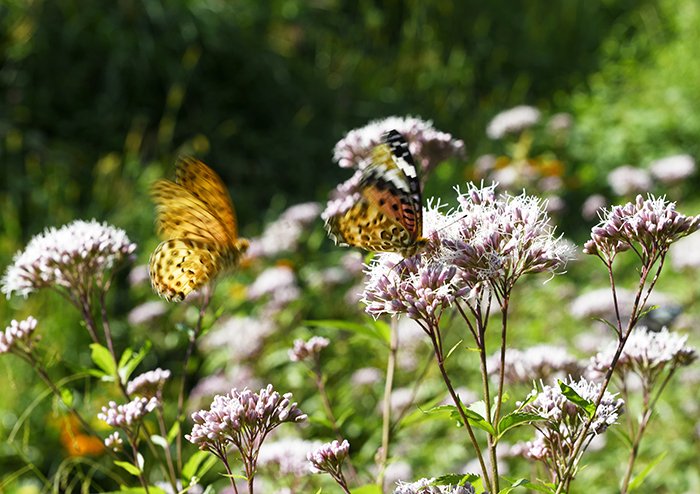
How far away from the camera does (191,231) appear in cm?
273

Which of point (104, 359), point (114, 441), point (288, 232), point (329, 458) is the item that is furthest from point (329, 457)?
point (288, 232)

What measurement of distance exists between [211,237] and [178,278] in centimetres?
18

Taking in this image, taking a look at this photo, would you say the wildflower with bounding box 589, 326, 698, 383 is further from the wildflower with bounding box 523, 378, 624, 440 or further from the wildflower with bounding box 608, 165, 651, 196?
the wildflower with bounding box 608, 165, 651, 196

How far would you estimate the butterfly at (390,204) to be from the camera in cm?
196

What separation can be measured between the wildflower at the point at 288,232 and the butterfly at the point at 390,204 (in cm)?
296

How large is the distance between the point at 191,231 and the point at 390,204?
90cm

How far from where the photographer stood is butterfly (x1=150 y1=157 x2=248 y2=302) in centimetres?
262

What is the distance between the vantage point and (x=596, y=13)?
13039 mm

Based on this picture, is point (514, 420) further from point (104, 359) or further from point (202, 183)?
point (202, 183)

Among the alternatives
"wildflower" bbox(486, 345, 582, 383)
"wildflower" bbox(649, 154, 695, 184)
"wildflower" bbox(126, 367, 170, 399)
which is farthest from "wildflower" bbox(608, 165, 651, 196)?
"wildflower" bbox(126, 367, 170, 399)

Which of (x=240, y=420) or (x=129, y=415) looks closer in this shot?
(x=240, y=420)

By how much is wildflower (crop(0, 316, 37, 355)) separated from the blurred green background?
411 cm

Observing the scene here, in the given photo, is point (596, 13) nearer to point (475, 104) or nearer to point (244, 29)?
point (475, 104)

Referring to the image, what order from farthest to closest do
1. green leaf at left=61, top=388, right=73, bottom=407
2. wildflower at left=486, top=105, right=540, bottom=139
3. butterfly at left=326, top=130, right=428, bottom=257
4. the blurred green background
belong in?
the blurred green background
wildflower at left=486, top=105, right=540, bottom=139
green leaf at left=61, top=388, right=73, bottom=407
butterfly at left=326, top=130, right=428, bottom=257
